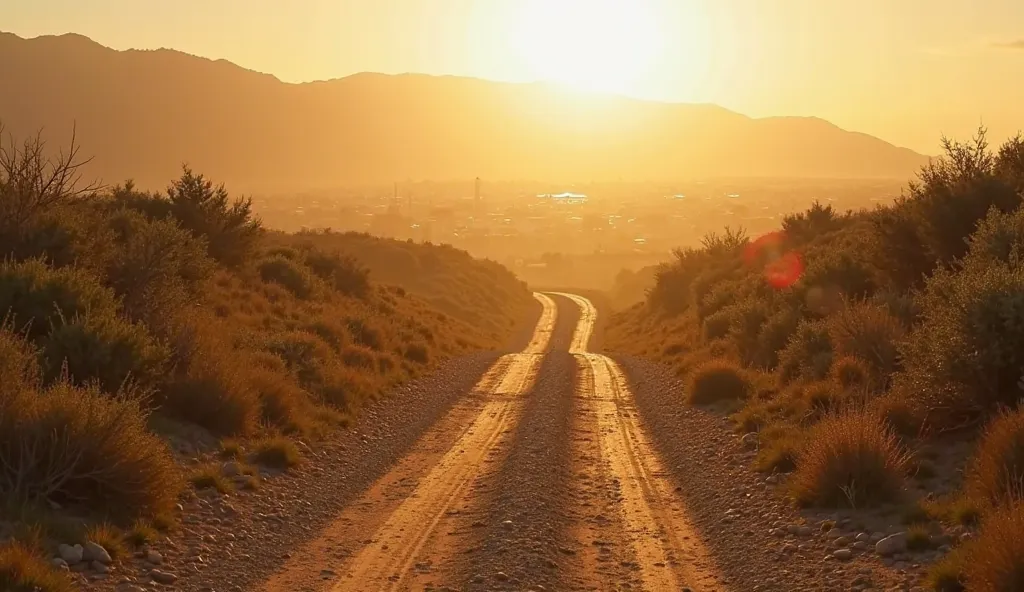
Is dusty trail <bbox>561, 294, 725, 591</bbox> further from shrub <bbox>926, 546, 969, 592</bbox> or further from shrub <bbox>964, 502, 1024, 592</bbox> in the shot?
shrub <bbox>964, 502, 1024, 592</bbox>

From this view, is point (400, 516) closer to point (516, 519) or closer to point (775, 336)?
point (516, 519)

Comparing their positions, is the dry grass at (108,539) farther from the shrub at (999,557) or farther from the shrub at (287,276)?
the shrub at (287,276)

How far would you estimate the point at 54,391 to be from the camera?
1083cm

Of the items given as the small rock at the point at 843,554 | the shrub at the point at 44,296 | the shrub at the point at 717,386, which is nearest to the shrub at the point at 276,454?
the shrub at the point at 44,296

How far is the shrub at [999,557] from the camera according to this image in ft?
24.2

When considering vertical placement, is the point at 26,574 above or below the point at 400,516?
above

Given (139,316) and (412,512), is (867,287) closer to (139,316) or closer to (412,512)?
(412,512)

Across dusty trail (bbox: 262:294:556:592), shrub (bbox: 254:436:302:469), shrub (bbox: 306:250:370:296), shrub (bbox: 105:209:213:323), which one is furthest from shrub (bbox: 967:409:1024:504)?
shrub (bbox: 306:250:370:296)

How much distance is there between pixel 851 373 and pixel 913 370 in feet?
8.63

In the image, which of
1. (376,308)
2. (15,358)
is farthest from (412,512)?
(376,308)

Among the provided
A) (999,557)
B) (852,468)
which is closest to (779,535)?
(852,468)

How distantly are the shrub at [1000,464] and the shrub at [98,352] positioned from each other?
1087 cm

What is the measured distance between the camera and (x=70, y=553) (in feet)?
30.0

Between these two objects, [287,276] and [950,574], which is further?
[287,276]
